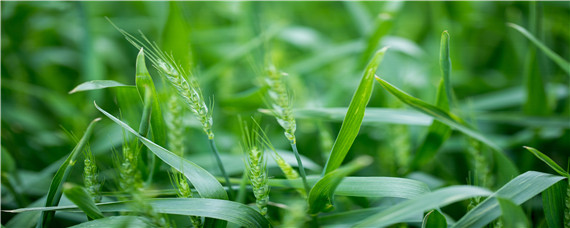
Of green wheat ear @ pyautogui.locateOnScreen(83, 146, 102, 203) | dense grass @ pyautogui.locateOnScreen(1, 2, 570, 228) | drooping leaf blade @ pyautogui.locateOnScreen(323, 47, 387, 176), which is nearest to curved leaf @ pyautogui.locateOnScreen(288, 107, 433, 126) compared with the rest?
dense grass @ pyautogui.locateOnScreen(1, 2, 570, 228)

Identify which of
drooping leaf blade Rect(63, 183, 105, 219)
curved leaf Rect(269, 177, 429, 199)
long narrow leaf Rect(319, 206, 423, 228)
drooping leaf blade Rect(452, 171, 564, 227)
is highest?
drooping leaf blade Rect(63, 183, 105, 219)

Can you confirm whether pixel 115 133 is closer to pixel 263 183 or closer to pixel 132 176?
pixel 132 176

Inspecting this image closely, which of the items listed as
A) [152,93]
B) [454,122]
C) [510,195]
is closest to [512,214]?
[510,195]

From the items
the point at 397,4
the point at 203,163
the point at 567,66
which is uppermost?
the point at 397,4

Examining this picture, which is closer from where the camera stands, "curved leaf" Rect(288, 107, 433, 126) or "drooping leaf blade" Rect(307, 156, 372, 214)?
"drooping leaf blade" Rect(307, 156, 372, 214)

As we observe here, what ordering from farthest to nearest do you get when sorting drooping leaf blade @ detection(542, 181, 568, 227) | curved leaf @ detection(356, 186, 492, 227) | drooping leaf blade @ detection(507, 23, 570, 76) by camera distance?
drooping leaf blade @ detection(507, 23, 570, 76)
drooping leaf blade @ detection(542, 181, 568, 227)
curved leaf @ detection(356, 186, 492, 227)

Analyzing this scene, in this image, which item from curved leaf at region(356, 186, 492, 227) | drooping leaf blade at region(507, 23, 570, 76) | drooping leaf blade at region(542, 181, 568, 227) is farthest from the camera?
drooping leaf blade at region(507, 23, 570, 76)

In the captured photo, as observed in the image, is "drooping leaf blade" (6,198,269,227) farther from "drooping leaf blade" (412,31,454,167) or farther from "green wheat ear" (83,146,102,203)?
"drooping leaf blade" (412,31,454,167)

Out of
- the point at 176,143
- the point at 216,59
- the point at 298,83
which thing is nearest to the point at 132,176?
the point at 176,143

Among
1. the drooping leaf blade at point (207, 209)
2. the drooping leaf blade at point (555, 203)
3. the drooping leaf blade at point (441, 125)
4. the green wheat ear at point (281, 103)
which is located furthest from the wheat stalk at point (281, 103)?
the drooping leaf blade at point (555, 203)
